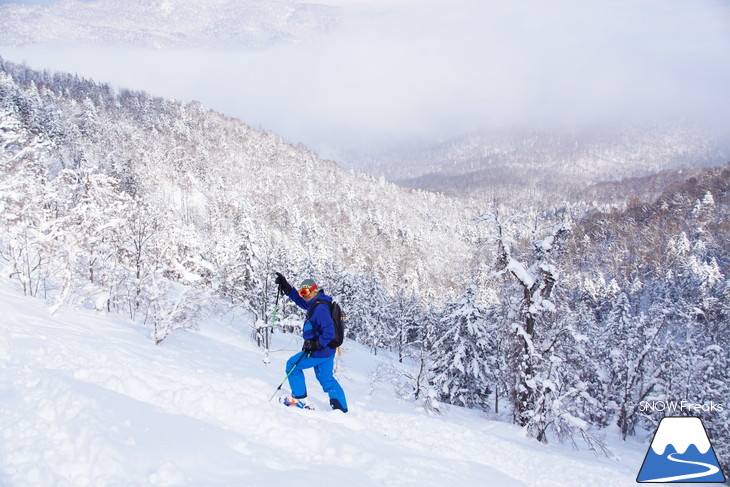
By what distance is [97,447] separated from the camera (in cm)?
379

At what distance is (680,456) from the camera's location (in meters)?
7.31

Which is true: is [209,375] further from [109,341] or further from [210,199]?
[210,199]

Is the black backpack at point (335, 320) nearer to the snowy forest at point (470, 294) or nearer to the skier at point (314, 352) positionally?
the skier at point (314, 352)

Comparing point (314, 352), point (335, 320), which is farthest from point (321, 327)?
point (314, 352)

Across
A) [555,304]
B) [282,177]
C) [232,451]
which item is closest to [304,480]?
[232,451]

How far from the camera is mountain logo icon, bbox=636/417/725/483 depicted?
282 inches

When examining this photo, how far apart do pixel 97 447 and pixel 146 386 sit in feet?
7.46

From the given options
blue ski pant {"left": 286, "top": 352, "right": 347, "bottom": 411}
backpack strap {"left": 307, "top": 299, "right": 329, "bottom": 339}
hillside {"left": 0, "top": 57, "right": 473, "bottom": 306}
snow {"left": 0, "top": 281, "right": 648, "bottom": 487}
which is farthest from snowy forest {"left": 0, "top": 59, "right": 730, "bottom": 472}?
backpack strap {"left": 307, "top": 299, "right": 329, "bottom": 339}

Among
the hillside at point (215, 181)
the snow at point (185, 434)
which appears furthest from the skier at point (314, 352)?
the hillside at point (215, 181)

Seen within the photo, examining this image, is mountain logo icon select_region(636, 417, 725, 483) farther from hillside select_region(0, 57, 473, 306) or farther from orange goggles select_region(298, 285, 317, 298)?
hillside select_region(0, 57, 473, 306)

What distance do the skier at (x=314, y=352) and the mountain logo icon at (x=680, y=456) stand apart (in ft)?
19.4

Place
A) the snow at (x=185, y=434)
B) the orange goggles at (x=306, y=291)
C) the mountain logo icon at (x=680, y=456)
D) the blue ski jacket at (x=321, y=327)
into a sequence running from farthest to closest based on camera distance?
the mountain logo icon at (x=680, y=456)
the orange goggles at (x=306, y=291)
the blue ski jacket at (x=321, y=327)
the snow at (x=185, y=434)

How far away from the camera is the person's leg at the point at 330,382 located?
711 centimetres

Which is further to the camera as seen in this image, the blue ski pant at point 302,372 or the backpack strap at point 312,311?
the blue ski pant at point 302,372
